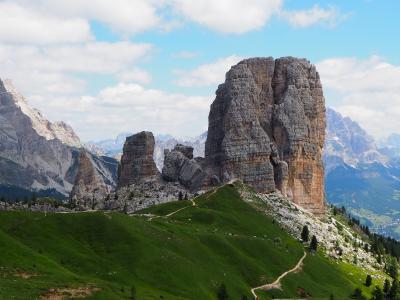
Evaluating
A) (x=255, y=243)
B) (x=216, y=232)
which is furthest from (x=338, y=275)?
(x=216, y=232)

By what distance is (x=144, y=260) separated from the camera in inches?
5379

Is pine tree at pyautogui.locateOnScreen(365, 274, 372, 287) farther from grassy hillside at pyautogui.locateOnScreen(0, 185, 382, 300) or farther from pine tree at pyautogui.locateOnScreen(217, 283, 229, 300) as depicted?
pine tree at pyautogui.locateOnScreen(217, 283, 229, 300)

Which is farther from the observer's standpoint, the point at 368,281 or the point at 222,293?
the point at 368,281

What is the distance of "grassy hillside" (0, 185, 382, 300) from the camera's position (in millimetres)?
112000

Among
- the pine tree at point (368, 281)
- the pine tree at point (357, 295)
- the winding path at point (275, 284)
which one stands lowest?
the pine tree at point (357, 295)

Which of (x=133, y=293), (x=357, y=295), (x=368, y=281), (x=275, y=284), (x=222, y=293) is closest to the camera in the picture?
(x=133, y=293)

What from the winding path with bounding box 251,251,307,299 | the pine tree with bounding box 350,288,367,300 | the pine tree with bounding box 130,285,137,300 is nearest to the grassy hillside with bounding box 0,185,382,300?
the pine tree with bounding box 130,285,137,300

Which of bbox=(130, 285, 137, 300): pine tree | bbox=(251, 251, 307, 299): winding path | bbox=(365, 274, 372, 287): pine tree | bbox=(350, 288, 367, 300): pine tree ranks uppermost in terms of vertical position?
bbox=(130, 285, 137, 300): pine tree

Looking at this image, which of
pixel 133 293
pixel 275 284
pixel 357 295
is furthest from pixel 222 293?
pixel 357 295

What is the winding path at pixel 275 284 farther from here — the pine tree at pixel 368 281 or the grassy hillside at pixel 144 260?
the pine tree at pixel 368 281

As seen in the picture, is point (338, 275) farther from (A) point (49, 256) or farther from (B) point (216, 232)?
(A) point (49, 256)

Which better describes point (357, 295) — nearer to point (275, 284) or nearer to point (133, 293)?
point (275, 284)

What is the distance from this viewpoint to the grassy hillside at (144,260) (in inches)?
4409

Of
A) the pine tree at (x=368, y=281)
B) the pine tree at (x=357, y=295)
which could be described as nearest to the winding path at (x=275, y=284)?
the pine tree at (x=357, y=295)
